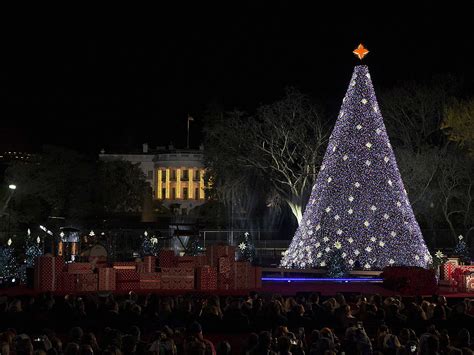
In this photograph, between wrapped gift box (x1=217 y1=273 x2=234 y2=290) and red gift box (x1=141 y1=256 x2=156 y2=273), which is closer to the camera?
wrapped gift box (x1=217 y1=273 x2=234 y2=290)

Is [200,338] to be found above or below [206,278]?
below

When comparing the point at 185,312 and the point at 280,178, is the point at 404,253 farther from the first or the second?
the point at 280,178

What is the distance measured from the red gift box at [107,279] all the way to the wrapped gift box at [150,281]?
41.6 inches

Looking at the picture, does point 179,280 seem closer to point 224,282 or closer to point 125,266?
point 224,282

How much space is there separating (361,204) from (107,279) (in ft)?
35.6

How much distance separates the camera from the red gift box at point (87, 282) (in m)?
30.7

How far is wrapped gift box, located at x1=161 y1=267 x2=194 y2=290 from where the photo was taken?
3194cm

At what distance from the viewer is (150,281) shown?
32.2 m

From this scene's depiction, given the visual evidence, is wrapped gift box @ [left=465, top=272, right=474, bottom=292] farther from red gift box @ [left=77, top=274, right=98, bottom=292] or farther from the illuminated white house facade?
the illuminated white house facade

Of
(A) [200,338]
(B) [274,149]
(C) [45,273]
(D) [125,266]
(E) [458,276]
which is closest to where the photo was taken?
(A) [200,338]

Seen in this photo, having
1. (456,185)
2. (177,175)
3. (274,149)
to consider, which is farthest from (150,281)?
(177,175)

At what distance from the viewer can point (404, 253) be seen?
120 feet

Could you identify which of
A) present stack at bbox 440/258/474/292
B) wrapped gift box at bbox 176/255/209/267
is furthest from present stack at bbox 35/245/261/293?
present stack at bbox 440/258/474/292

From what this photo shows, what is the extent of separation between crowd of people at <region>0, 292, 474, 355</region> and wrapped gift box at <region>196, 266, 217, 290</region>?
9.48m
